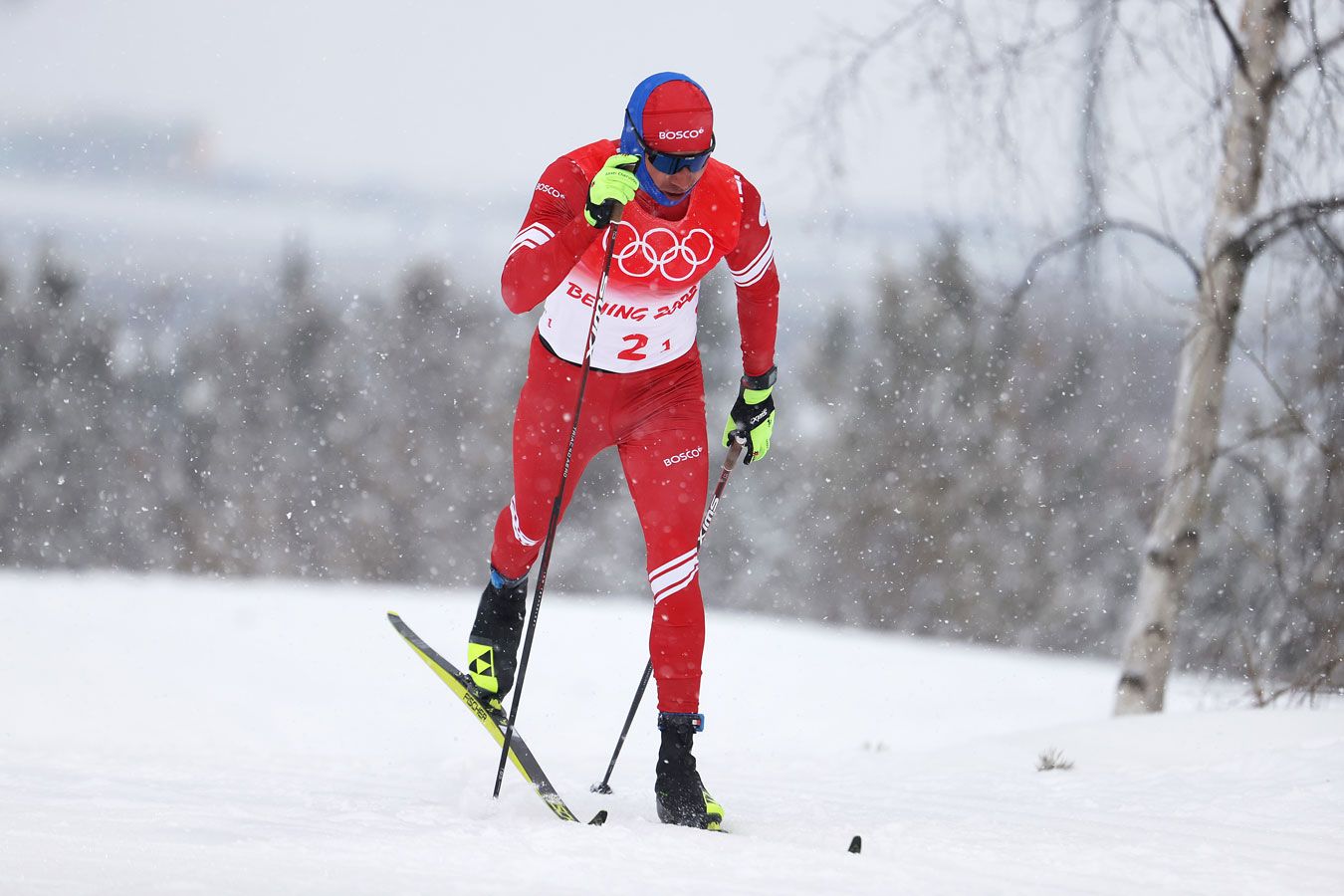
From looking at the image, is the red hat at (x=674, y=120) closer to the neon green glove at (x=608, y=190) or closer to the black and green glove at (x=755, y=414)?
the neon green glove at (x=608, y=190)

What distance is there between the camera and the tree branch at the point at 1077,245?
6.56 metres

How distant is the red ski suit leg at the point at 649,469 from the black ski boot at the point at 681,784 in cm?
6

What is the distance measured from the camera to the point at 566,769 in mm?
4852

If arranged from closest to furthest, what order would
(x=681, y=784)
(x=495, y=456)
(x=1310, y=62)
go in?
1. (x=681, y=784)
2. (x=1310, y=62)
3. (x=495, y=456)

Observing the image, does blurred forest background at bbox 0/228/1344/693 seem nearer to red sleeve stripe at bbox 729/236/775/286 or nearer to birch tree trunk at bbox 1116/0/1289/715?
birch tree trunk at bbox 1116/0/1289/715

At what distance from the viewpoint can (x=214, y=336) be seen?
131 ft

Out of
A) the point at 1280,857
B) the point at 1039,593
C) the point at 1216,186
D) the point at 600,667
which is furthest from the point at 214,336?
the point at 1280,857

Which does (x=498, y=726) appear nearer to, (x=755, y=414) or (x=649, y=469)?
(x=649, y=469)

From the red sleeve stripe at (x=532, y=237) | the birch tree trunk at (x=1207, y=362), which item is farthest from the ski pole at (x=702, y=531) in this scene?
the birch tree trunk at (x=1207, y=362)

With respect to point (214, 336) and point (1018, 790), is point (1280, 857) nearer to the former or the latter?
point (1018, 790)

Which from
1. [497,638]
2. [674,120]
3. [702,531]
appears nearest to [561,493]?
[702,531]

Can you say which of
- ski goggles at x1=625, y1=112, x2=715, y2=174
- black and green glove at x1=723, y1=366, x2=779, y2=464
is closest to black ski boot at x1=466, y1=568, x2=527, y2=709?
black and green glove at x1=723, y1=366, x2=779, y2=464

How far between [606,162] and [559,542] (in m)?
31.0

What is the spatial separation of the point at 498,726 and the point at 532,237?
5.76 ft
